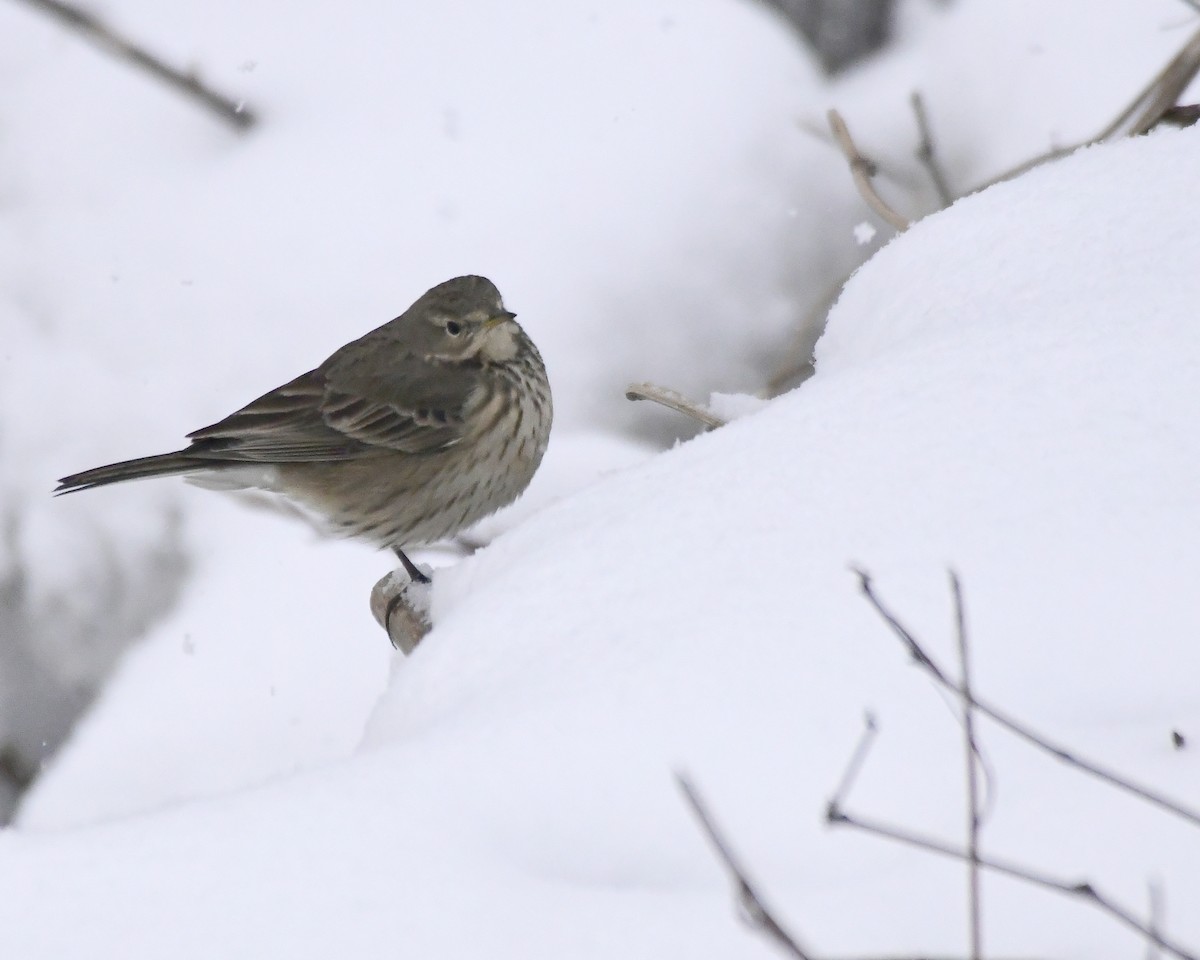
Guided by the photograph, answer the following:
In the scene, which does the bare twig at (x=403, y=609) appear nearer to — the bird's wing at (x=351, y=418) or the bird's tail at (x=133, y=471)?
the bird's wing at (x=351, y=418)

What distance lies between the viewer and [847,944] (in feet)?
5.69

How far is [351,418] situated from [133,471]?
2.26ft

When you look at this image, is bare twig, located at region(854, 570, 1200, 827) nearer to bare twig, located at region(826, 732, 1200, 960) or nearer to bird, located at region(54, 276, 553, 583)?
bare twig, located at region(826, 732, 1200, 960)

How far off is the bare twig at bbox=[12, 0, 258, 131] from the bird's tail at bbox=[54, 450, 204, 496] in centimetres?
243

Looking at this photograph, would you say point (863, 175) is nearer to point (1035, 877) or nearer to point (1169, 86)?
point (1169, 86)

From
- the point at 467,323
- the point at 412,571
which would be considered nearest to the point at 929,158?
the point at 467,323

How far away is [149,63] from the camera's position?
647cm

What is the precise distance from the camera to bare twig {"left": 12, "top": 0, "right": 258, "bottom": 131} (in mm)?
6398

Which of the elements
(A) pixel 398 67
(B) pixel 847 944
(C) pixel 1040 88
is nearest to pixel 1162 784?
(B) pixel 847 944

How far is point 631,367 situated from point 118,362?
2.01 meters

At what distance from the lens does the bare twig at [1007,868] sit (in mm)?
1456

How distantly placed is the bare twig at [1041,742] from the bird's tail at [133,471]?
2.86 meters

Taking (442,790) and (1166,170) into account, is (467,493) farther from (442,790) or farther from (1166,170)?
(442,790)

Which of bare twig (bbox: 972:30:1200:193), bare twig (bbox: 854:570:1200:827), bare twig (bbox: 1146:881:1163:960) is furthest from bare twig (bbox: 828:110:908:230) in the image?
bare twig (bbox: 1146:881:1163:960)
